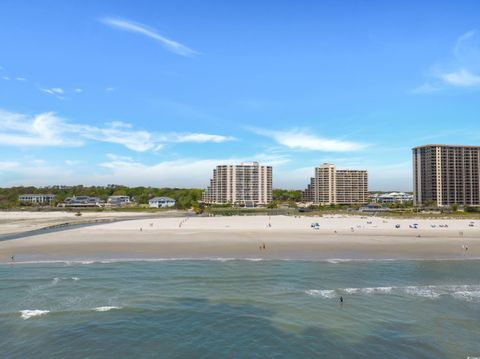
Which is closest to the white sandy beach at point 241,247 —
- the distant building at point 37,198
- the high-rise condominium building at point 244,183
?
the high-rise condominium building at point 244,183

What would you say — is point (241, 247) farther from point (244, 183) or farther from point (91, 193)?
point (91, 193)

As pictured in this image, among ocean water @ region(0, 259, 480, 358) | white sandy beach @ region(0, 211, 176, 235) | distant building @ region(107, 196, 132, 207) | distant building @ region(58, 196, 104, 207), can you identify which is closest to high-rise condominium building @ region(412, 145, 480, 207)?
white sandy beach @ region(0, 211, 176, 235)

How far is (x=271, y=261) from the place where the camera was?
2969 centimetres

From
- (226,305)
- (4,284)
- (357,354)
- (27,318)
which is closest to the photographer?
(357,354)

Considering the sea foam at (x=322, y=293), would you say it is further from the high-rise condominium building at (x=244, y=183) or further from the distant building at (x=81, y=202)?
the high-rise condominium building at (x=244, y=183)

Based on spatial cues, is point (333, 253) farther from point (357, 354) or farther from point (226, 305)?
point (357, 354)

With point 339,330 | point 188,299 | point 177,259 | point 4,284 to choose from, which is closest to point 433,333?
point 339,330

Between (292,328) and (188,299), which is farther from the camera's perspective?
(188,299)

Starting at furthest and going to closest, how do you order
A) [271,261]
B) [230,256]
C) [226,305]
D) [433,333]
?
[230,256] → [271,261] → [226,305] → [433,333]

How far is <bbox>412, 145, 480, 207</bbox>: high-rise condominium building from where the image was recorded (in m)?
142

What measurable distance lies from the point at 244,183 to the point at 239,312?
572ft

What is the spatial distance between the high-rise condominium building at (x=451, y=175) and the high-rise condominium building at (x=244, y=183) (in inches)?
2975

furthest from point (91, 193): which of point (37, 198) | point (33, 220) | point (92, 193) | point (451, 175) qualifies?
point (451, 175)

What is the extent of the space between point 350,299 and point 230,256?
46.8 feet
